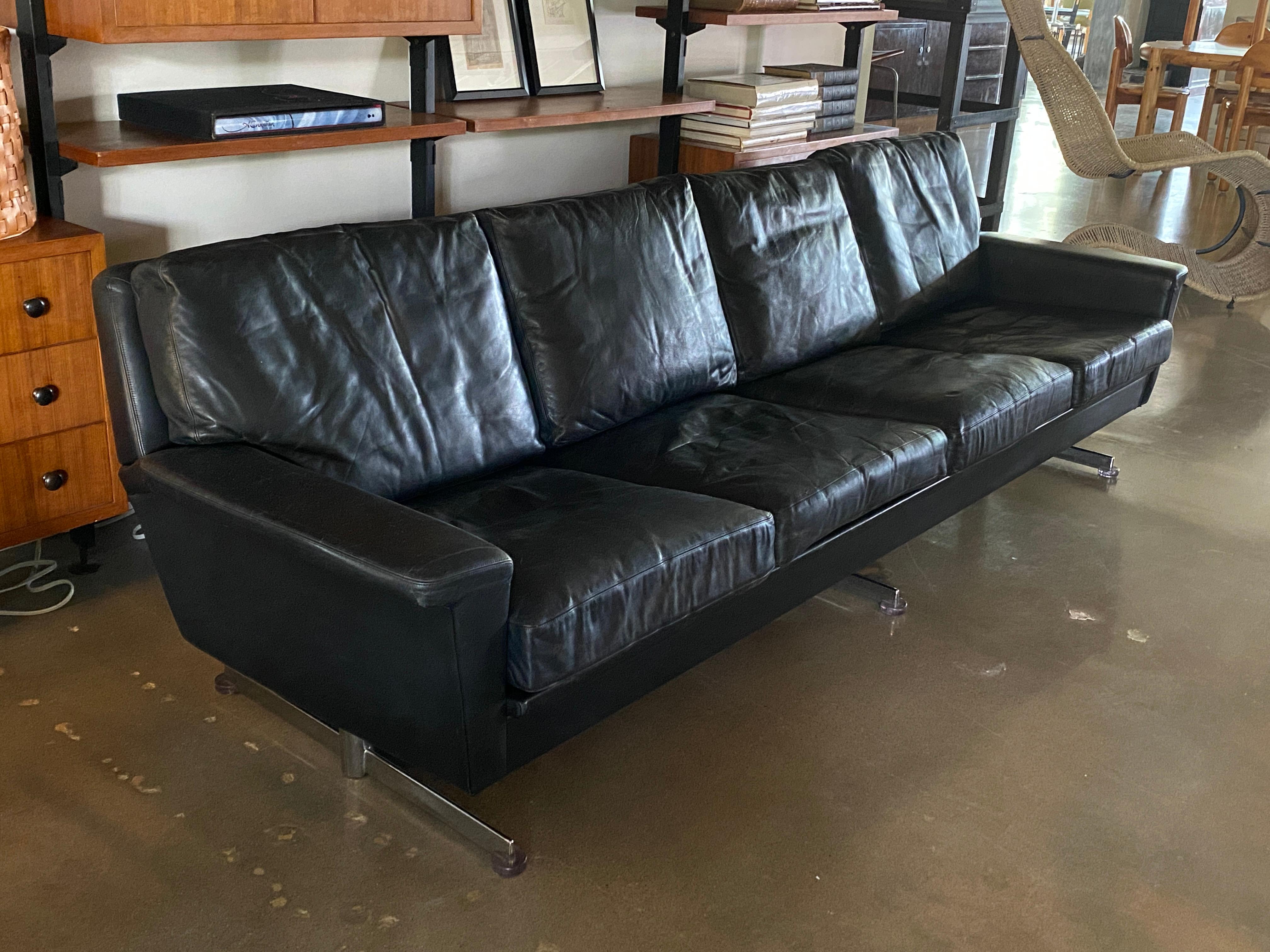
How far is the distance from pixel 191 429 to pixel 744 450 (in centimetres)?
104

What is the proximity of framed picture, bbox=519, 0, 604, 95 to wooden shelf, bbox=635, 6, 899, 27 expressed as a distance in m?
0.20

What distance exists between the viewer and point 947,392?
279 cm

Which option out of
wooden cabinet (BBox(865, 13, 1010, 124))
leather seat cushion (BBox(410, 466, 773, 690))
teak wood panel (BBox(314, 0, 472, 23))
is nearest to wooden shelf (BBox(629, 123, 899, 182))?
teak wood panel (BBox(314, 0, 472, 23))

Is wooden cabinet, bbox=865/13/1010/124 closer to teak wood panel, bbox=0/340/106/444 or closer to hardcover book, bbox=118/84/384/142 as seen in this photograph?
hardcover book, bbox=118/84/384/142

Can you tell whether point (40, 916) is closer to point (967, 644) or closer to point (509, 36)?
point (967, 644)

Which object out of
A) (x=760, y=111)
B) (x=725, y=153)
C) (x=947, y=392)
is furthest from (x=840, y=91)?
(x=947, y=392)

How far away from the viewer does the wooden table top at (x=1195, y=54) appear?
7000 millimetres

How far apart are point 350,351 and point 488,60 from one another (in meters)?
1.50

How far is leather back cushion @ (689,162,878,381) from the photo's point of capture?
116 inches

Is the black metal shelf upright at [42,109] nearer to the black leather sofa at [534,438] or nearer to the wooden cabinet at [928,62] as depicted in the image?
the black leather sofa at [534,438]

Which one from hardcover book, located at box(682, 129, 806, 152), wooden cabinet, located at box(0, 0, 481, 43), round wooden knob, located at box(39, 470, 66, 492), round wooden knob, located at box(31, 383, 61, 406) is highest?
wooden cabinet, located at box(0, 0, 481, 43)

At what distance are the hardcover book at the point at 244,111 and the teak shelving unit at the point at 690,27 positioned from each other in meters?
1.19

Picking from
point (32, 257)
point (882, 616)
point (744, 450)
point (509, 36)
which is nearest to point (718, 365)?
point (744, 450)

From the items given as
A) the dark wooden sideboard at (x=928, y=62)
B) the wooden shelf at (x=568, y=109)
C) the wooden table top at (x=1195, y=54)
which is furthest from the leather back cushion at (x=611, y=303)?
the wooden table top at (x=1195, y=54)
